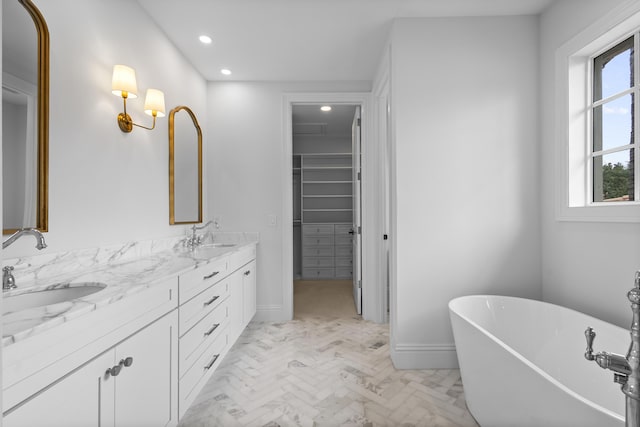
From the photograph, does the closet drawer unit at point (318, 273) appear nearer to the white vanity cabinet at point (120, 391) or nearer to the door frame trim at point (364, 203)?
the door frame trim at point (364, 203)

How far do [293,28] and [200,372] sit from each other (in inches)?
91.1

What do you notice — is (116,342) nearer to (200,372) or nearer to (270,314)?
(200,372)

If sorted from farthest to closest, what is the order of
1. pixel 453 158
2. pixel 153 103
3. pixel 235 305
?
1. pixel 235 305
2. pixel 453 158
3. pixel 153 103

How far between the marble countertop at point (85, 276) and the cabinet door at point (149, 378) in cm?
20

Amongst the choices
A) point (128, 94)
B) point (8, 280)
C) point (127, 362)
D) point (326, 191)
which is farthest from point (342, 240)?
point (8, 280)

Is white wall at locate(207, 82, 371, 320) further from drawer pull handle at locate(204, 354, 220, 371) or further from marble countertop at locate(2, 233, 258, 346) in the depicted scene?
drawer pull handle at locate(204, 354, 220, 371)

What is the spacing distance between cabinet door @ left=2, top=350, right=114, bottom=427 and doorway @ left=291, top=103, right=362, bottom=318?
3.38 meters

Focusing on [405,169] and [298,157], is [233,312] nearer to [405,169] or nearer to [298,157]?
[405,169]

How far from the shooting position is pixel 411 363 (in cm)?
238

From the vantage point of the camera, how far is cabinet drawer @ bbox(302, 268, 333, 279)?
17.6 ft

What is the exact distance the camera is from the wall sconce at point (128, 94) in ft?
6.25

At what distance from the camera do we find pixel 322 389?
83.8 inches

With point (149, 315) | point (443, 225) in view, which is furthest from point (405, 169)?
point (149, 315)

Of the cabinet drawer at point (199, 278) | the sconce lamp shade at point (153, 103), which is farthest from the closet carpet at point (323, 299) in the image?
the sconce lamp shade at point (153, 103)
